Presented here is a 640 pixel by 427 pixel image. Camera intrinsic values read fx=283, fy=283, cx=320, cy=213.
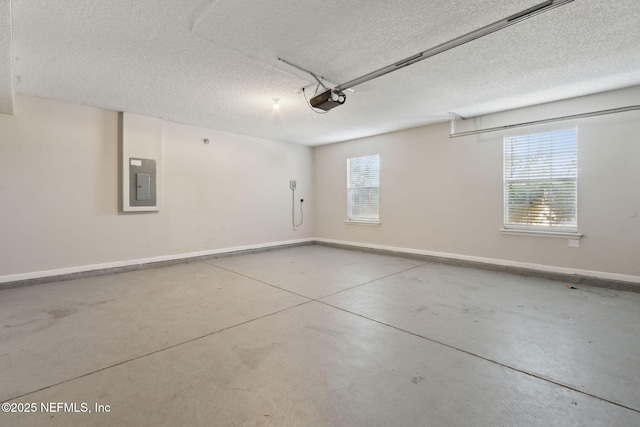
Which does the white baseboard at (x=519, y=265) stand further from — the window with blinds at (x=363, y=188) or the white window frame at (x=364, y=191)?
the window with blinds at (x=363, y=188)

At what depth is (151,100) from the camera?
3.92m

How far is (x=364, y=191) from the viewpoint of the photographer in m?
6.32

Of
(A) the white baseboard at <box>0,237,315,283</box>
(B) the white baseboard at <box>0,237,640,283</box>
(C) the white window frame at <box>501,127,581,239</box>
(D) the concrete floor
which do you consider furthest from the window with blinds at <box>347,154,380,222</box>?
(D) the concrete floor

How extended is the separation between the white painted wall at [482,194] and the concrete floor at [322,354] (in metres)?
0.59

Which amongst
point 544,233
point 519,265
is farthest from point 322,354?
point 544,233

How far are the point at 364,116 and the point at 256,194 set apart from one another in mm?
2861

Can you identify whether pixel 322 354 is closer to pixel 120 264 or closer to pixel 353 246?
pixel 120 264

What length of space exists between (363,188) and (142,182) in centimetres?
422

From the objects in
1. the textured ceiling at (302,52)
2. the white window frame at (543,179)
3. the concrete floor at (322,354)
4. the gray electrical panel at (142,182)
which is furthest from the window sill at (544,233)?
the gray electrical panel at (142,182)

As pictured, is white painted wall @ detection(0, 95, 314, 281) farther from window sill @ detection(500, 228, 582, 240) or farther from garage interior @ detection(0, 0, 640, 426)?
window sill @ detection(500, 228, 582, 240)

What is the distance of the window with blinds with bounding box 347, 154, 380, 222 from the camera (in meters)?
6.11

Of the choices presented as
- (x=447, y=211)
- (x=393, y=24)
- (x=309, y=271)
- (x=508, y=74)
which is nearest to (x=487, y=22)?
(x=393, y=24)

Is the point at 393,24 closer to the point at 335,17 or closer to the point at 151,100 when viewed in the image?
the point at 335,17

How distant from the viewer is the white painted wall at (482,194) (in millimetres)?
3504
